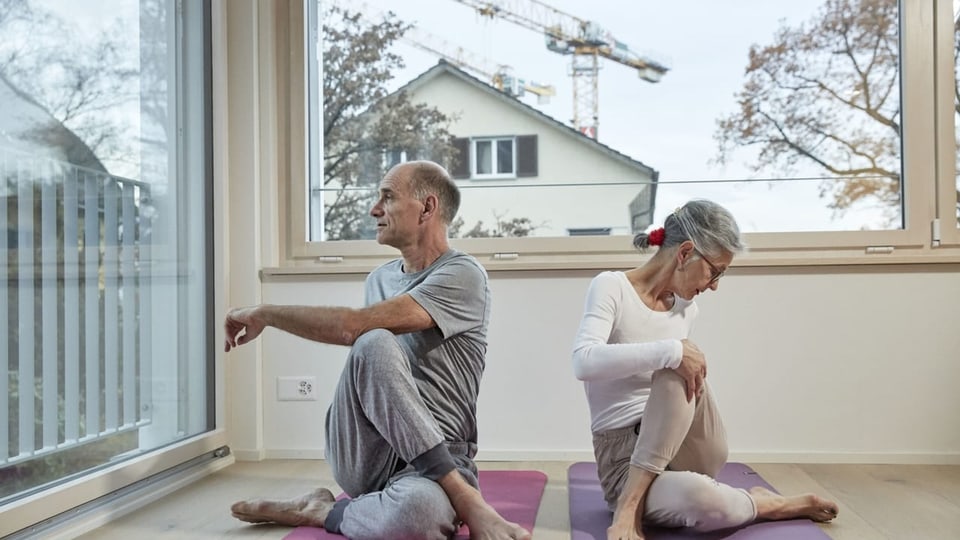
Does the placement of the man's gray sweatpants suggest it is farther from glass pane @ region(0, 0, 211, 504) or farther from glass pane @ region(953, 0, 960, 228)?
glass pane @ region(953, 0, 960, 228)

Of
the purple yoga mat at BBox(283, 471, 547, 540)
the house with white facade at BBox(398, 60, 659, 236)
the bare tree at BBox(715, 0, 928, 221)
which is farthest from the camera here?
the house with white facade at BBox(398, 60, 659, 236)

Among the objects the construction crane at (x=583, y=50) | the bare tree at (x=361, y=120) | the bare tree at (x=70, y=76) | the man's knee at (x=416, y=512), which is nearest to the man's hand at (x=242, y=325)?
the man's knee at (x=416, y=512)

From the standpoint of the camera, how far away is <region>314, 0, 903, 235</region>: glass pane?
10.8 feet

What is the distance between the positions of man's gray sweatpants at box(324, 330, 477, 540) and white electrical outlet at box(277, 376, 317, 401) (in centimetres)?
121

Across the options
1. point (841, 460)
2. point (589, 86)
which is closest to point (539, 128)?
point (589, 86)

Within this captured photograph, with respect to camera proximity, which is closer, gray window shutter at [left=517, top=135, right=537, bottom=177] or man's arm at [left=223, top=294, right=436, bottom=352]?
man's arm at [left=223, top=294, right=436, bottom=352]

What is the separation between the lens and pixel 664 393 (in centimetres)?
193

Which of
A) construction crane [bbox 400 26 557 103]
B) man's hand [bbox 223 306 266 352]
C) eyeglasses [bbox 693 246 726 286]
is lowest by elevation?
man's hand [bbox 223 306 266 352]

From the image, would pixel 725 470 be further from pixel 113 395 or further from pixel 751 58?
pixel 113 395

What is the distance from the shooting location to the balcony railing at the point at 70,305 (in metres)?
2.07

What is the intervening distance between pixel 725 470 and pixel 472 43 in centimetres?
196

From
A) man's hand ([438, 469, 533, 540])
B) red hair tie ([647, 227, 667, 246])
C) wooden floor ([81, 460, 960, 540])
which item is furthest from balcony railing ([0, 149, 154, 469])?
red hair tie ([647, 227, 667, 246])

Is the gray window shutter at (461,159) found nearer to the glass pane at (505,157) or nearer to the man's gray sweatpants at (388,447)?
the glass pane at (505,157)

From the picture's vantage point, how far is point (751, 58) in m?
3.35
